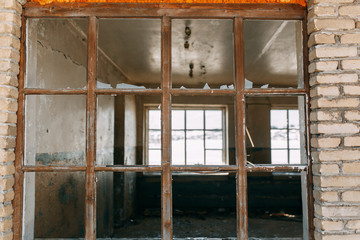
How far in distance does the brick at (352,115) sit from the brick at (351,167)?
22cm

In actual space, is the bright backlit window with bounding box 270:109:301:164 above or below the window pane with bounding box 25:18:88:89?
below

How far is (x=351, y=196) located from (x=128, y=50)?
3.78 meters

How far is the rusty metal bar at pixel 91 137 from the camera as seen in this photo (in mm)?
1532

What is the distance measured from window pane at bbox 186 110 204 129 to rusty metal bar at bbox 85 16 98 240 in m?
5.92

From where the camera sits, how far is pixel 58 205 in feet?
9.96

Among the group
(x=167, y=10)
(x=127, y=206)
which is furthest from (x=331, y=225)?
(x=127, y=206)

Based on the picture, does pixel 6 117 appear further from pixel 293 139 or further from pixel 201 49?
pixel 293 139

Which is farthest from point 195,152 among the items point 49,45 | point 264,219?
point 49,45

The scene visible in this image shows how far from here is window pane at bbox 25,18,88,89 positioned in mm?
2635

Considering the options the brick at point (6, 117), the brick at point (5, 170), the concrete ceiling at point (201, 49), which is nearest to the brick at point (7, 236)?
the brick at point (5, 170)

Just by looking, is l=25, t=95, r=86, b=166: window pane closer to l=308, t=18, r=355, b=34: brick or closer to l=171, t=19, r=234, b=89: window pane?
l=171, t=19, r=234, b=89: window pane

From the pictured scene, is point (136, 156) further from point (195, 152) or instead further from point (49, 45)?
point (49, 45)

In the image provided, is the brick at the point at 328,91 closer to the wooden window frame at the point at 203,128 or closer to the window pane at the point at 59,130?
the window pane at the point at 59,130

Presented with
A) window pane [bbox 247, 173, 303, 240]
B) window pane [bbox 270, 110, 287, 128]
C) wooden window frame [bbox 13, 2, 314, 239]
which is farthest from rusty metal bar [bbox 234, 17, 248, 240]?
window pane [bbox 270, 110, 287, 128]
